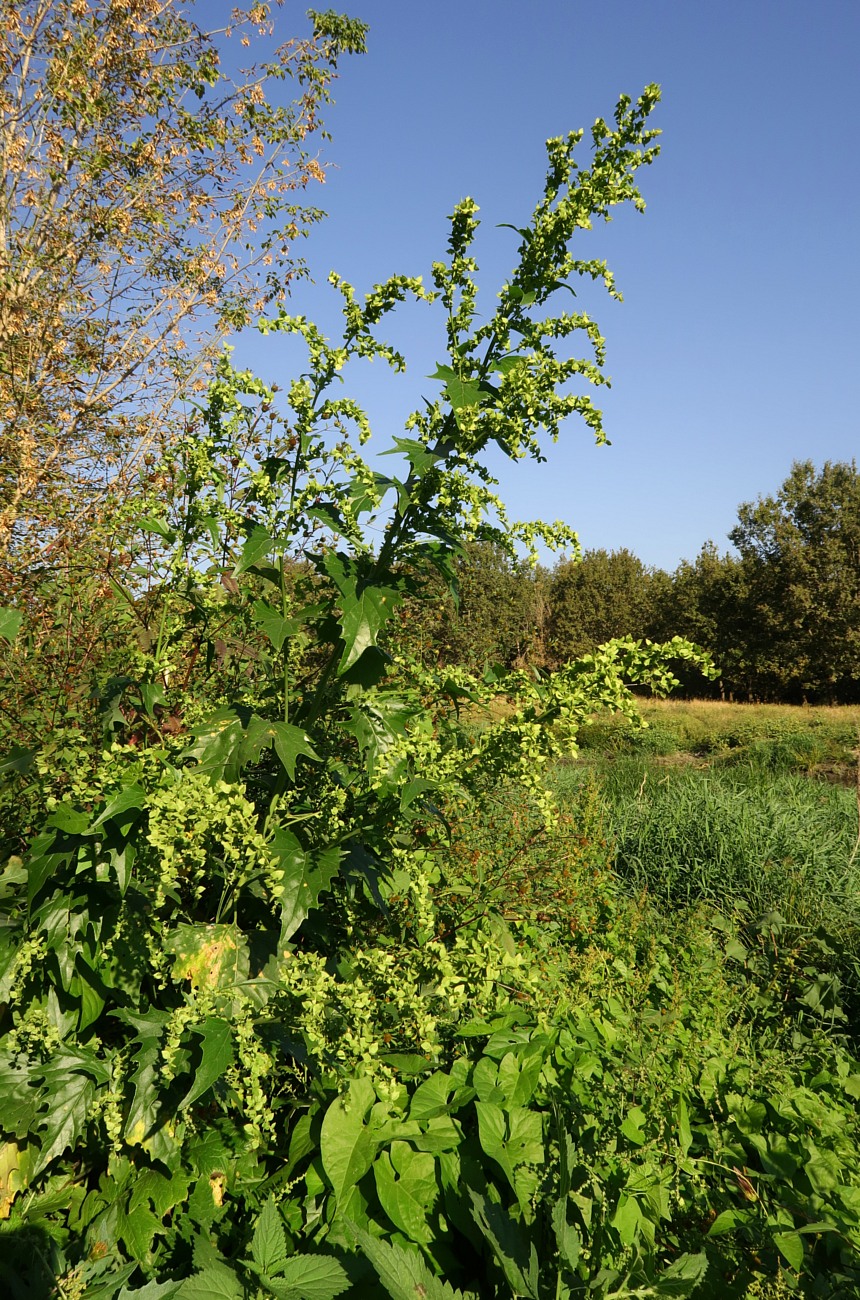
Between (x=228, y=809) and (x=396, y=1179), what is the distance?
1.17 m

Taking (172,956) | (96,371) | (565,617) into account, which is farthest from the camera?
(565,617)

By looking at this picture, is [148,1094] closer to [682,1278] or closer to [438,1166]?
[438,1166]

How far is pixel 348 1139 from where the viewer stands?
81.4 inches

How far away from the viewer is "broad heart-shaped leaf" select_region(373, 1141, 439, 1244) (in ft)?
6.28

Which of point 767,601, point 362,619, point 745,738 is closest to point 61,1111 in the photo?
point 362,619

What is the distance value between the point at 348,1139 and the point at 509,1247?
24.2 inches

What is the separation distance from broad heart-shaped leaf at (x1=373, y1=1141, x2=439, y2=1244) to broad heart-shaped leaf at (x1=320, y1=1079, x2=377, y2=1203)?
5cm

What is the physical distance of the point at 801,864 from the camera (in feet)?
18.6

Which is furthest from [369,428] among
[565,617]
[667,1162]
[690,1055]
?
[565,617]

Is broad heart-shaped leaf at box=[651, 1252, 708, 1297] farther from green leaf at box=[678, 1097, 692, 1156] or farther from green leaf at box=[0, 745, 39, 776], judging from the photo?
green leaf at box=[0, 745, 39, 776]

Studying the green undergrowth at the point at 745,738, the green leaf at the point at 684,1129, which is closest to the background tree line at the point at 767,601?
the green undergrowth at the point at 745,738

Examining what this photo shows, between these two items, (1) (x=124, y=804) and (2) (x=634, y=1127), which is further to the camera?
(2) (x=634, y=1127)

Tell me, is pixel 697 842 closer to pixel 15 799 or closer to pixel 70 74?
pixel 15 799

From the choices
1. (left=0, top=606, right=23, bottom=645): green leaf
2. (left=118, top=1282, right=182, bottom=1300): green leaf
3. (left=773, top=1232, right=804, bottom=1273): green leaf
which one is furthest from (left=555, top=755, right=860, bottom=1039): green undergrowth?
(left=0, top=606, right=23, bottom=645): green leaf
